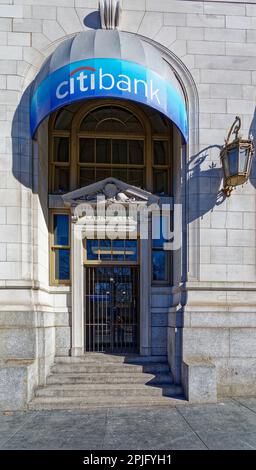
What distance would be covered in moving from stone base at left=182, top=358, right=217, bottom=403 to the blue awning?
511cm

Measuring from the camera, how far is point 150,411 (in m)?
8.85

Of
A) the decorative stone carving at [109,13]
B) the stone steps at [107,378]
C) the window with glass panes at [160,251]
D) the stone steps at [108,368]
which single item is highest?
the decorative stone carving at [109,13]

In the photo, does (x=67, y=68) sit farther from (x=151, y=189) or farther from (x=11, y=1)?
(x=151, y=189)

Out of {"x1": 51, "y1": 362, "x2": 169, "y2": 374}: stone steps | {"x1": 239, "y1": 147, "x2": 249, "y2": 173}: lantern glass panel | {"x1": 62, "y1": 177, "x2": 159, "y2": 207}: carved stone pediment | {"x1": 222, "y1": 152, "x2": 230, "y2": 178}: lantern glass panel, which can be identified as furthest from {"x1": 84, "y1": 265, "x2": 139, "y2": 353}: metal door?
{"x1": 239, "y1": 147, "x2": 249, "y2": 173}: lantern glass panel

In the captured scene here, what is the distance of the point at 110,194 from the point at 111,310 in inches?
119

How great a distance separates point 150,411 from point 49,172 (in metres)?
6.43

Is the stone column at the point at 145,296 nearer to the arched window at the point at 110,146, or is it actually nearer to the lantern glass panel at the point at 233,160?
the arched window at the point at 110,146

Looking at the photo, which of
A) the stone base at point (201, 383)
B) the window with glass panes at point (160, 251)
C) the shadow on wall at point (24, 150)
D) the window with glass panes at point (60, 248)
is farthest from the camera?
the window with glass panes at point (160, 251)

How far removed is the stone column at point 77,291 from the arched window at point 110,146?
137 centimetres

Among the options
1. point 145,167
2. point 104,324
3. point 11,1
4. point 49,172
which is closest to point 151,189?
point 145,167

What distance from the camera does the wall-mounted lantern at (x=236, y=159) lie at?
9.69 metres

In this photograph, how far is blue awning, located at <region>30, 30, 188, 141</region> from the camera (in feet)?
28.9

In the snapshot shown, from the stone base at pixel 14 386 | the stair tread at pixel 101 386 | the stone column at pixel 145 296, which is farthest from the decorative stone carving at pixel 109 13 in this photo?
the stair tread at pixel 101 386

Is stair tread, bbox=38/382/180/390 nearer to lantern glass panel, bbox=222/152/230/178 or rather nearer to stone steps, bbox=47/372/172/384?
stone steps, bbox=47/372/172/384
